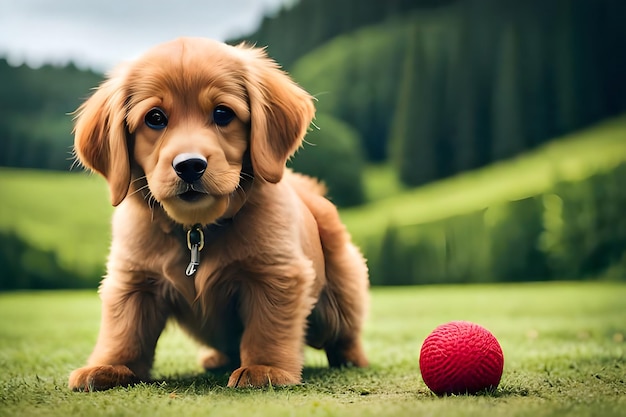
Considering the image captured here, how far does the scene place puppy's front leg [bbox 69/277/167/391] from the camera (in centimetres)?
236

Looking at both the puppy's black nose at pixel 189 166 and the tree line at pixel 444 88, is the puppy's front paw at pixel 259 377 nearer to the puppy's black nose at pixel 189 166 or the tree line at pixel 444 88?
the puppy's black nose at pixel 189 166

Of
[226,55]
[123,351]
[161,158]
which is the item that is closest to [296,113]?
[226,55]

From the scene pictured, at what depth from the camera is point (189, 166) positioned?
2066 mm

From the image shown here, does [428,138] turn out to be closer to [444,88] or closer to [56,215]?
[444,88]

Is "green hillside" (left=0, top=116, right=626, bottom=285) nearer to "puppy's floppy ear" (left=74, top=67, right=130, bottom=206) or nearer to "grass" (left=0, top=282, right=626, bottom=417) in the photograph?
"grass" (left=0, top=282, right=626, bottom=417)

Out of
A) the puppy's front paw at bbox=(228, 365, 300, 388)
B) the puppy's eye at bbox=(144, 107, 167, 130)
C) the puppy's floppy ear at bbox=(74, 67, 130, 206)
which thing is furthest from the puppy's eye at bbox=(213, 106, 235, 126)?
the puppy's front paw at bbox=(228, 365, 300, 388)

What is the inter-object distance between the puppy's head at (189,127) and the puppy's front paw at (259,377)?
1.51 ft

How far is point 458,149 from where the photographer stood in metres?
6.52

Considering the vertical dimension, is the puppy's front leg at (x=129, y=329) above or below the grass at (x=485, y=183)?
below

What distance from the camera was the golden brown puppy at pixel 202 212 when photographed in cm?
220

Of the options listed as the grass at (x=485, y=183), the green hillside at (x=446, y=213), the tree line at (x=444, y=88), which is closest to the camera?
the green hillside at (x=446, y=213)

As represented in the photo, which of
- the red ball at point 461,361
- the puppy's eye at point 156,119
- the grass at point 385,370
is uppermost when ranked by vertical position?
the puppy's eye at point 156,119

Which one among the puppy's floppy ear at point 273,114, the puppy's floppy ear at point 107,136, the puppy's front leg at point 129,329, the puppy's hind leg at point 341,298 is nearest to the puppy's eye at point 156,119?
the puppy's floppy ear at point 107,136

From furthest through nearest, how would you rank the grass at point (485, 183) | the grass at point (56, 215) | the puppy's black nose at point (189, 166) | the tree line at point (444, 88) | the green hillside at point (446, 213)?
the tree line at point (444, 88) < the grass at point (485, 183) < the grass at point (56, 215) < the green hillside at point (446, 213) < the puppy's black nose at point (189, 166)
